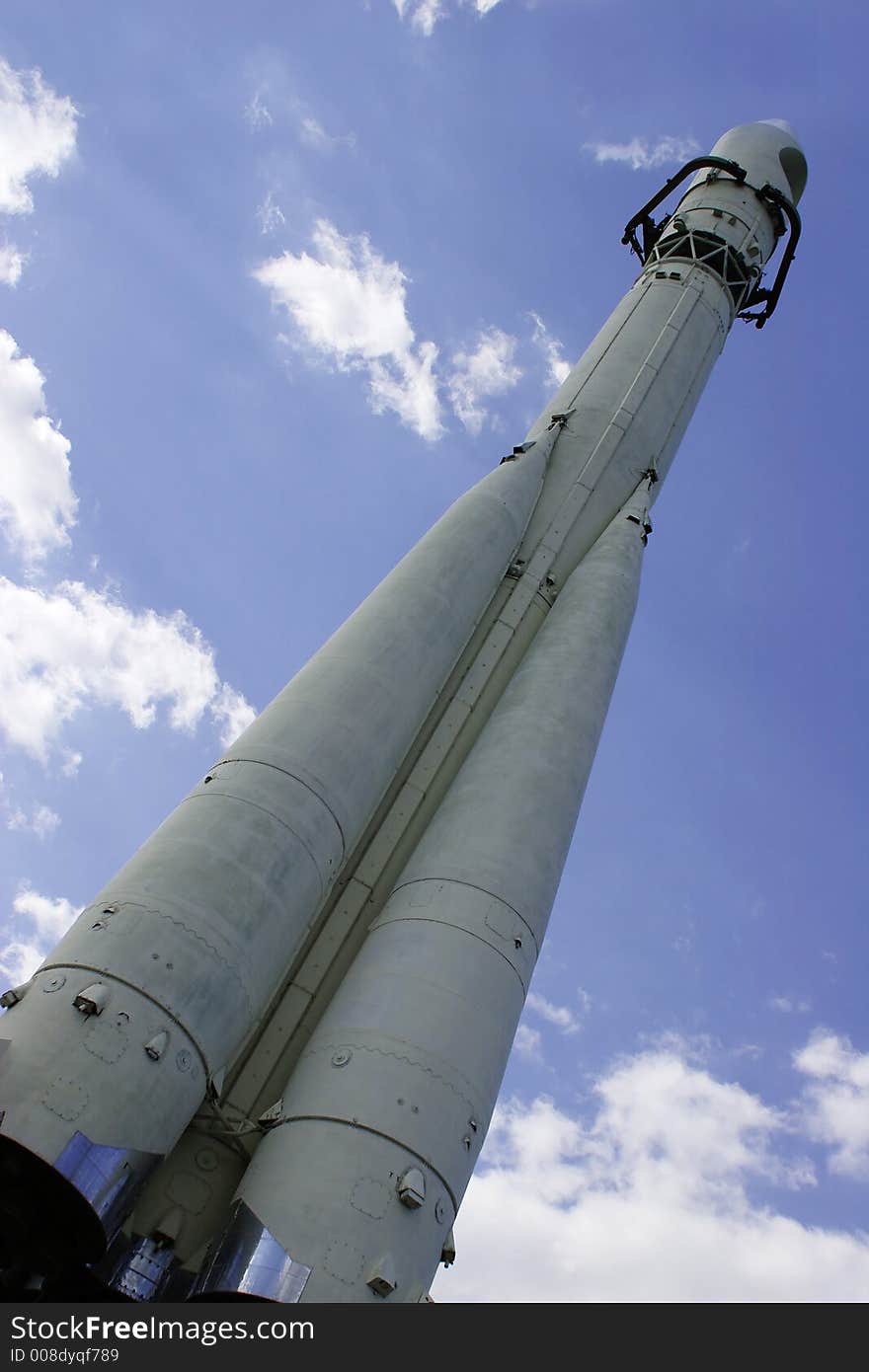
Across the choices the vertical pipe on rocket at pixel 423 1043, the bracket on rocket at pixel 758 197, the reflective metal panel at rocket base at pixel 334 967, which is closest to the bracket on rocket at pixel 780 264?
the bracket on rocket at pixel 758 197

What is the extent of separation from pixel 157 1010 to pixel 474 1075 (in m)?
2.13

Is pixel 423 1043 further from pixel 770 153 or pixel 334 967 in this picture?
pixel 770 153

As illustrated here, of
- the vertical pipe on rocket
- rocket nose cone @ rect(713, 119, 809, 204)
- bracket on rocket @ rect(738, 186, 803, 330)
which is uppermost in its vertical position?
rocket nose cone @ rect(713, 119, 809, 204)

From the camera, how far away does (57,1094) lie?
17.5 feet

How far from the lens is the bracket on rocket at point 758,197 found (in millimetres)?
16375

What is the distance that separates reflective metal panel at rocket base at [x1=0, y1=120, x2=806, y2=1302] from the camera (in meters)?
5.54

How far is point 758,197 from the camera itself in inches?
643

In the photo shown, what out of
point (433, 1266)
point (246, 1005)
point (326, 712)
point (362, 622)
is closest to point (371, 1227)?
point (433, 1266)

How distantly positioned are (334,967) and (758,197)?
14375 mm

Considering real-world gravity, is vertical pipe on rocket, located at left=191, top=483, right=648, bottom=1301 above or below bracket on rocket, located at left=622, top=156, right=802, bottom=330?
below

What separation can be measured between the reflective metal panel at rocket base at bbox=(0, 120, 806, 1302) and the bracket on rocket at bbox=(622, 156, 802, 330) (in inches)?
324

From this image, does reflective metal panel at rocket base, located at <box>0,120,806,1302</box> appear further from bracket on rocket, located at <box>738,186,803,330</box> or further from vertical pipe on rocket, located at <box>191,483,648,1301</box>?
bracket on rocket, located at <box>738,186,803,330</box>

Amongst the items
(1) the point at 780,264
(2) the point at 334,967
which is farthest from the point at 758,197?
(2) the point at 334,967

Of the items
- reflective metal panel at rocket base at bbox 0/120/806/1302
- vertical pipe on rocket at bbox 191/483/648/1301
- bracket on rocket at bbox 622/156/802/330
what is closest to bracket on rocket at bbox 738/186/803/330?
bracket on rocket at bbox 622/156/802/330
